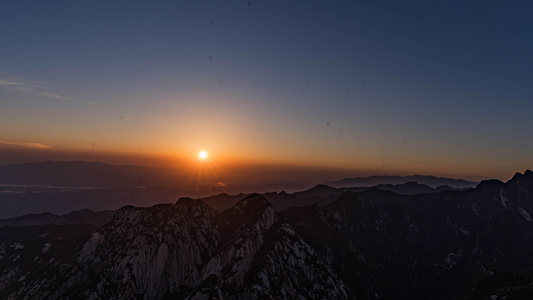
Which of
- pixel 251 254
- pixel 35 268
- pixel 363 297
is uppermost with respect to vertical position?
pixel 251 254

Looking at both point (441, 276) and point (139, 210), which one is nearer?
point (139, 210)

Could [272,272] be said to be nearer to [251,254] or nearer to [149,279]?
[251,254]

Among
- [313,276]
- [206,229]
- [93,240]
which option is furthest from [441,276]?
[93,240]

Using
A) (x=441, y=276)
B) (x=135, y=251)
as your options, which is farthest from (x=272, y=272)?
(x=441, y=276)

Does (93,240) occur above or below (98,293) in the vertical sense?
above

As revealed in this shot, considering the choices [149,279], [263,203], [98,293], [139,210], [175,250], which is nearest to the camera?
[98,293]

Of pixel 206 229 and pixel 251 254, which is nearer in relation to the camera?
pixel 251 254

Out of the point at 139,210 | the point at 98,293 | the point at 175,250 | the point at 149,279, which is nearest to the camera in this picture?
the point at 98,293

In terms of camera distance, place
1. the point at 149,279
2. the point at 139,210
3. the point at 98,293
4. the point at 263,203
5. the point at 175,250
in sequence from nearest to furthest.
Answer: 1. the point at 98,293
2. the point at 149,279
3. the point at 175,250
4. the point at 139,210
5. the point at 263,203

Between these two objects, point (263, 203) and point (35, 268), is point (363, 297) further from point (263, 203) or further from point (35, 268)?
point (35, 268)
